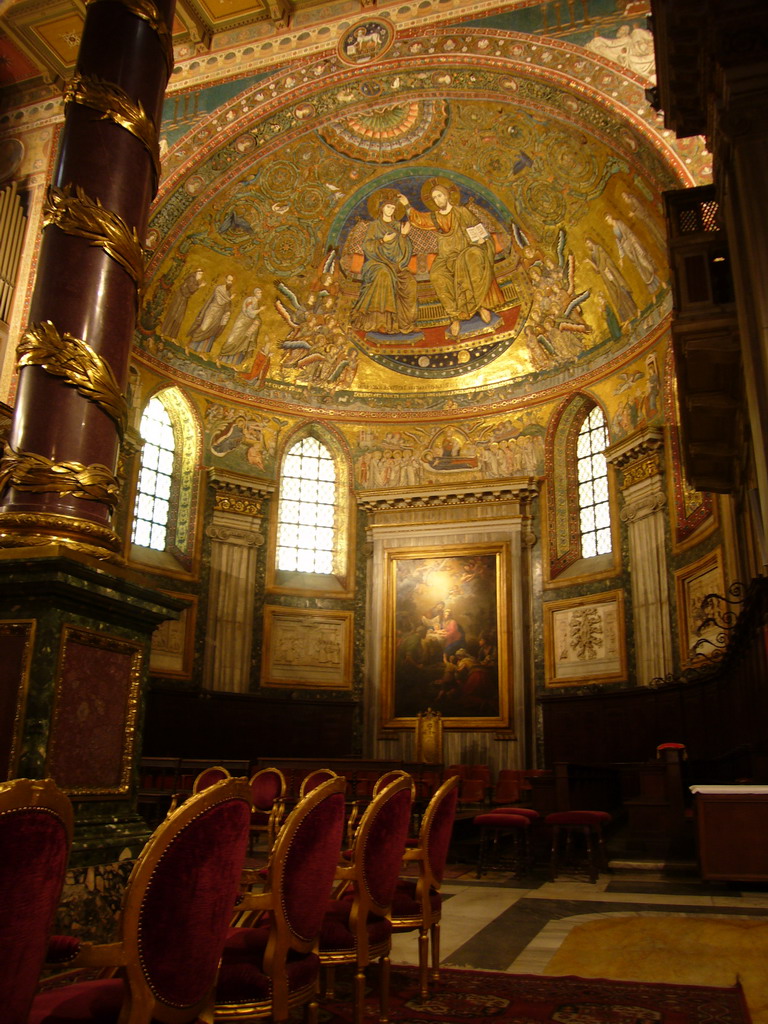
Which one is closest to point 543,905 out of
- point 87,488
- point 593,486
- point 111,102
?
point 87,488

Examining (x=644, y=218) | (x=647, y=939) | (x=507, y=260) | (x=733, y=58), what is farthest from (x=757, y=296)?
(x=507, y=260)

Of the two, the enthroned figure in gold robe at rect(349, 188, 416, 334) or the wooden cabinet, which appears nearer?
the wooden cabinet

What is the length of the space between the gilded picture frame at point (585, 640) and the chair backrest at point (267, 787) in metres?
9.38

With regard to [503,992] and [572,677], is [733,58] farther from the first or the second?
[572,677]

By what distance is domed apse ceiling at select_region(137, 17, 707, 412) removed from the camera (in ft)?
52.4

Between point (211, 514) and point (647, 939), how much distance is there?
14.4m

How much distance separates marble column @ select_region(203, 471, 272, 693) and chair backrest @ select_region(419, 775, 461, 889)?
13.3 meters

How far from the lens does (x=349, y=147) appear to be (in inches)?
719

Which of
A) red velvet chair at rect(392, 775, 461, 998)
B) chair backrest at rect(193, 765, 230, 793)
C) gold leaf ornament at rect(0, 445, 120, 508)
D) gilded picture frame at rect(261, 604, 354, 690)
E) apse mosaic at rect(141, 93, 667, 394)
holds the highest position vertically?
apse mosaic at rect(141, 93, 667, 394)

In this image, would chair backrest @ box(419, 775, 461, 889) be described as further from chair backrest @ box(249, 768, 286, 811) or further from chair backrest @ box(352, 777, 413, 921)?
chair backrest @ box(249, 768, 286, 811)

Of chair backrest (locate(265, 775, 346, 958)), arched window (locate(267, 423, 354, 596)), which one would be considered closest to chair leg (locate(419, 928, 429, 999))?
chair backrest (locate(265, 775, 346, 958))

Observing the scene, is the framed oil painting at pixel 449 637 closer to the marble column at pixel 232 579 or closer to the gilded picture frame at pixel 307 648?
the gilded picture frame at pixel 307 648

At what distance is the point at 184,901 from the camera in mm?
Result: 2227

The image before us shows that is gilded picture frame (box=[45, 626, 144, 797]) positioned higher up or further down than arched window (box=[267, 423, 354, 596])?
further down
